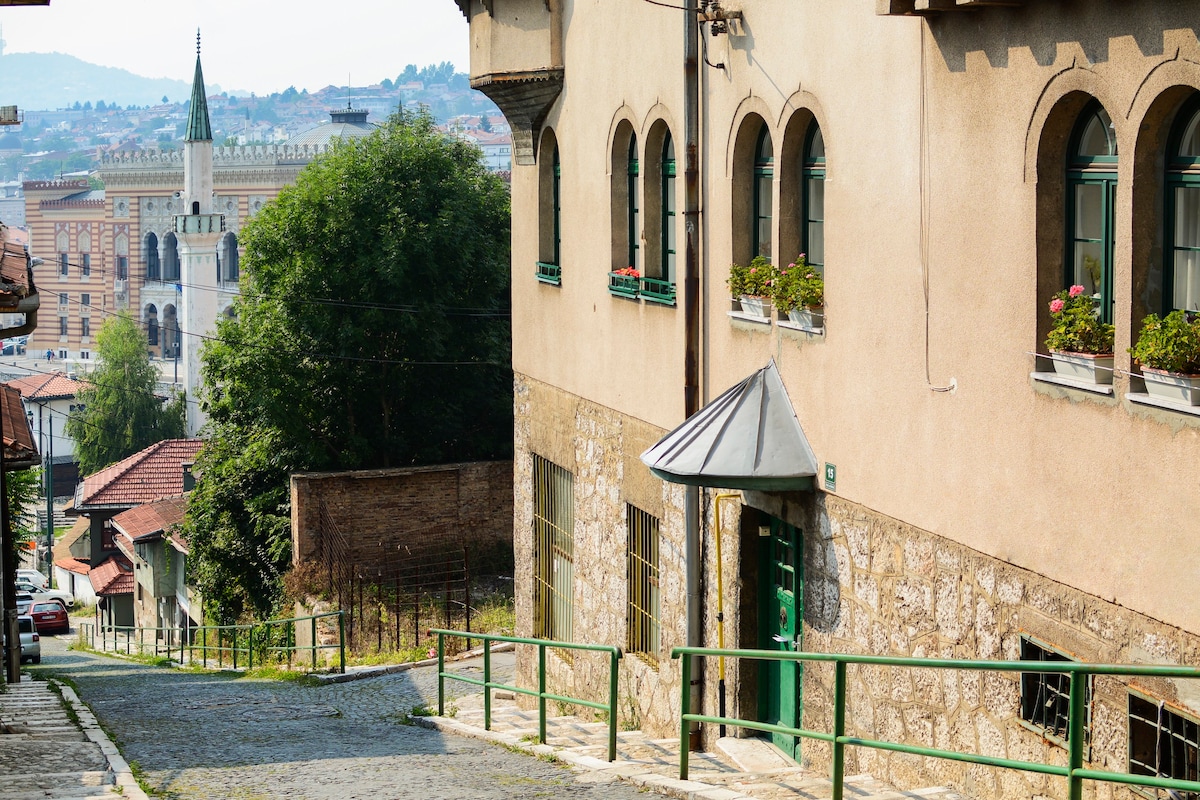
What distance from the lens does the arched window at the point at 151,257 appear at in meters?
111

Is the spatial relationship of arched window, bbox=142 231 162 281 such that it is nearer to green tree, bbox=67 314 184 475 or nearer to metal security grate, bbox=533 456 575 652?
green tree, bbox=67 314 184 475

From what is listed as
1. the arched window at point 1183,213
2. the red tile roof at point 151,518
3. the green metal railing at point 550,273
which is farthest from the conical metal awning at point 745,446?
the red tile roof at point 151,518

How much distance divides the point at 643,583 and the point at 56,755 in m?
4.93

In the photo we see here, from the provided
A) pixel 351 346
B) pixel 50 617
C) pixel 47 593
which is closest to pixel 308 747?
pixel 351 346

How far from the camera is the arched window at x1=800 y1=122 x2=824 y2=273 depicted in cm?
1013

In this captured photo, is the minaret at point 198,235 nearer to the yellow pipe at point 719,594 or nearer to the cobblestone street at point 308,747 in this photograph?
the cobblestone street at point 308,747

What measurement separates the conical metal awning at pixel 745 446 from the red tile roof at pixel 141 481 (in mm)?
42017

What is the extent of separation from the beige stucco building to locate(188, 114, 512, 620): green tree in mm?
16898

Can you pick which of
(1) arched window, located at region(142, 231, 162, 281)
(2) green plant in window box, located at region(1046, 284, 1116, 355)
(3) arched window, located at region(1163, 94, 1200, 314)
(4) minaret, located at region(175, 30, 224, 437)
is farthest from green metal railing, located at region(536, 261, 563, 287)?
(1) arched window, located at region(142, 231, 162, 281)

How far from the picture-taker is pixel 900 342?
29.2 feet

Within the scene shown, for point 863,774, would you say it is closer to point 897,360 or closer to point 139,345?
point 897,360

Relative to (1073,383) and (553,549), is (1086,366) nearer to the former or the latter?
(1073,383)

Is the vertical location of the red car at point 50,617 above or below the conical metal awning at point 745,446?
below

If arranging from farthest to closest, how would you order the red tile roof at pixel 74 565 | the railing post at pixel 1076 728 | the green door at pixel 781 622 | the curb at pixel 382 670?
1. the red tile roof at pixel 74 565
2. the curb at pixel 382 670
3. the green door at pixel 781 622
4. the railing post at pixel 1076 728
